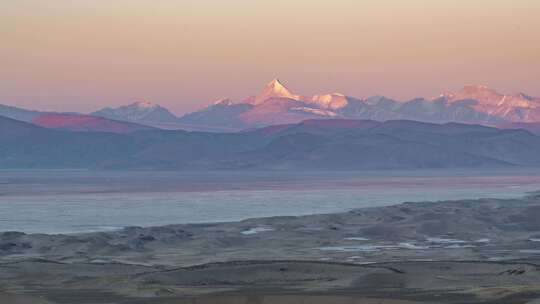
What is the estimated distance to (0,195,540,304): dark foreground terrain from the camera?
33875mm

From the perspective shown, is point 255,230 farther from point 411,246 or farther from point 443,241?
point 411,246

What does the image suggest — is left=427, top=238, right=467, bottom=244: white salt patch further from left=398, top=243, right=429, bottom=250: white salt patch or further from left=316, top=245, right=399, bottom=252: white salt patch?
left=316, top=245, right=399, bottom=252: white salt patch

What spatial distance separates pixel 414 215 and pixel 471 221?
20.2 feet

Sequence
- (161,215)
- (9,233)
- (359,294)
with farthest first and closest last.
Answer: (161,215), (9,233), (359,294)

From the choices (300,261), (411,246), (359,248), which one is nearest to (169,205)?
(411,246)

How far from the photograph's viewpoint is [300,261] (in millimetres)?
43375

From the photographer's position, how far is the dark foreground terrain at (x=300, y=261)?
33.9m

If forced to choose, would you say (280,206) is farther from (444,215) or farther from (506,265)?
(506,265)

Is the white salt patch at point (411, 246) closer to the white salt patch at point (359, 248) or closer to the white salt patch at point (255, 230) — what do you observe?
the white salt patch at point (359, 248)

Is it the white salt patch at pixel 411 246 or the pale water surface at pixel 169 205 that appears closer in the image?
the white salt patch at pixel 411 246

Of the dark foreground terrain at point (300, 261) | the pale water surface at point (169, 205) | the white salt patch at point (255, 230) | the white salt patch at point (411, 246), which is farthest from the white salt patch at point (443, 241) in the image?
the pale water surface at point (169, 205)

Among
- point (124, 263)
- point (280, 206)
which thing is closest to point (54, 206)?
point (280, 206)

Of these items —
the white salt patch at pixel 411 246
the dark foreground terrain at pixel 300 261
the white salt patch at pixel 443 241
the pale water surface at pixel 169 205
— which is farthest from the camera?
the pale water surface at pixel 169 205

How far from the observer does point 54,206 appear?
9356 cm
